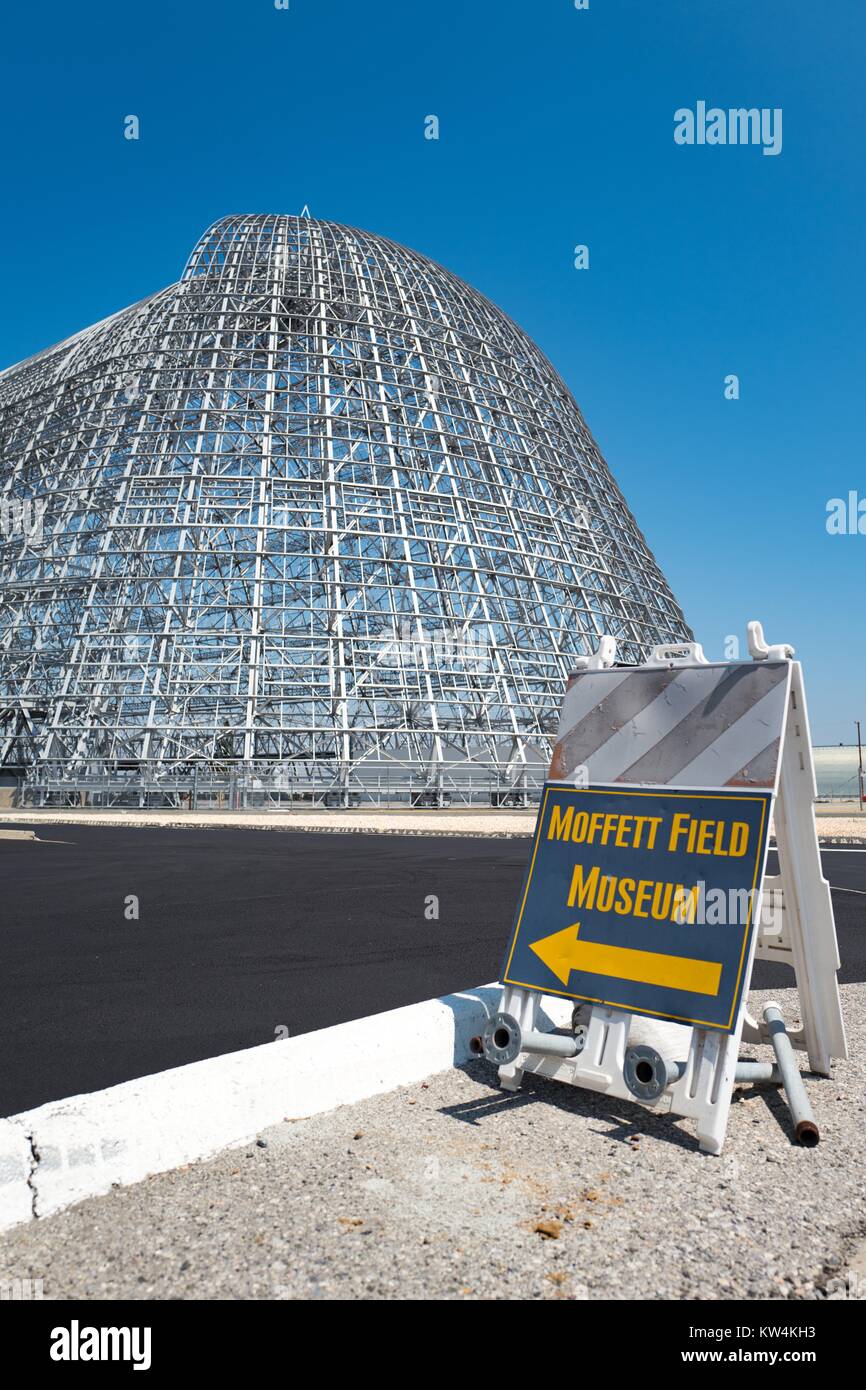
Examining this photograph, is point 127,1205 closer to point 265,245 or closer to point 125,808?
point 125,808

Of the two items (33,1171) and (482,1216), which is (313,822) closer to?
(33,1171)

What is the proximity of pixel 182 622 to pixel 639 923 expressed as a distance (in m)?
29.1

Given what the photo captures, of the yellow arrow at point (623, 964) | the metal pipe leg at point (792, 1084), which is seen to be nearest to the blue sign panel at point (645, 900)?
the yellow arrow at point (623, 964)

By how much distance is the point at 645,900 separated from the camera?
349cm

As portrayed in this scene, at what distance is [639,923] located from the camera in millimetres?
3453

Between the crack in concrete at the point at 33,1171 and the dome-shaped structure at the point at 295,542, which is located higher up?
the dome-shaped structure at the point at 295,542

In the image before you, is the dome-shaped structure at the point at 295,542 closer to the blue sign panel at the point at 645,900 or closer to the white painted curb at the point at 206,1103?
the white painted curb at the point at 206,1103

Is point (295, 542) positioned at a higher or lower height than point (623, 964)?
higher

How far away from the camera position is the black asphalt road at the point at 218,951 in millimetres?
4279

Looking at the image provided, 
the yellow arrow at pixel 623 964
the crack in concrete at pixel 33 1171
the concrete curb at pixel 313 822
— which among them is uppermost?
the yellow arrow at pixel 623 964

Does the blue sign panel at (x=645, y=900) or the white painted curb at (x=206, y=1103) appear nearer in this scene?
the white painted curb at (x=206, y=1103)

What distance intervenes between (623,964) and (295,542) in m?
30.3

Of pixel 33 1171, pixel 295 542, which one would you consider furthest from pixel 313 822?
pixel 33 1171

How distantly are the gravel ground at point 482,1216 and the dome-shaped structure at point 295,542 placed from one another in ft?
84.2
